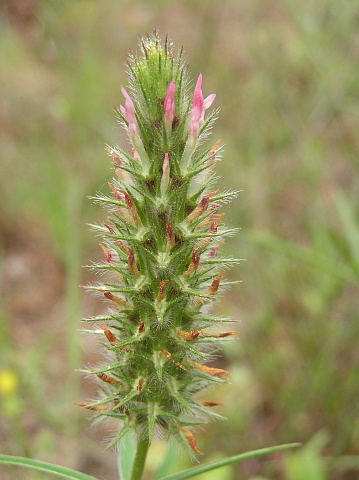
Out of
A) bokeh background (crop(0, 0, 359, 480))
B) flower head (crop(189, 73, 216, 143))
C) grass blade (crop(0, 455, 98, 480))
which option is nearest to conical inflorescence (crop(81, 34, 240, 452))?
flower head (crop(189, 73, 216, 143))

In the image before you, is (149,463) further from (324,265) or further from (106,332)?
(106,332)

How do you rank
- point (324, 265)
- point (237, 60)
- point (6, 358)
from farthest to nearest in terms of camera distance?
point (237, 60) → point (6, 358) → point (324, 265)

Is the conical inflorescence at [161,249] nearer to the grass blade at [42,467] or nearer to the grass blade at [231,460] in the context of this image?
the grass blade at [231,460]

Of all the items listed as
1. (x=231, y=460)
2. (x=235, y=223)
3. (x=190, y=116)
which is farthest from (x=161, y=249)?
(x=235, y=223)

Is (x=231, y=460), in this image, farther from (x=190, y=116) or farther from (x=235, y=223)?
(x=235, y=223)

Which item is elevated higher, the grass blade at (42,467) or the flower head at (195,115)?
the flower head at (195,115)

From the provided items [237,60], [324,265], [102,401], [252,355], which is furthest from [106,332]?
[237,60]

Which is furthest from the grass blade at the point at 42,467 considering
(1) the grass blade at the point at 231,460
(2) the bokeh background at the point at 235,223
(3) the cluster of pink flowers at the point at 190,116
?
(2) the bokeh background at the point at 235,223
